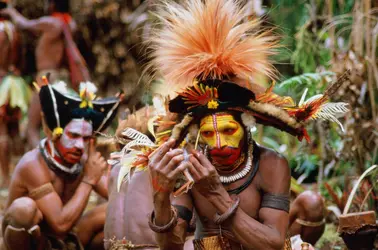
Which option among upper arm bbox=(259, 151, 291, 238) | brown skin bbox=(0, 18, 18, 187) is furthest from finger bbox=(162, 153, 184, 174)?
brown skin bbox=(0, 18, 18, 187)

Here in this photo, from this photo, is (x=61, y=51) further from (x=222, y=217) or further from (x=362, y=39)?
(x=222, y=217)

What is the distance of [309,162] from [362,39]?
1624mm

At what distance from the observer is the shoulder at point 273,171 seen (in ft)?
13.7

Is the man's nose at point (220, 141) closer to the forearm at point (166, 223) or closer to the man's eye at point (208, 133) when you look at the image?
the man's eye at point (208, 133)

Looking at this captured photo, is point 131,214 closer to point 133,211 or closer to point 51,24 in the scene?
point 133,211

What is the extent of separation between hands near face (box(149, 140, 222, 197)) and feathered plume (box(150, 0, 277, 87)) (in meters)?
0.50

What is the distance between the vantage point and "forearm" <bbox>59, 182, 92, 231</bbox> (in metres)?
5.90

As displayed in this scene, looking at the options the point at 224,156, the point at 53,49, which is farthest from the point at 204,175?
the point at 53,49

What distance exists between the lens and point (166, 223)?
393cm

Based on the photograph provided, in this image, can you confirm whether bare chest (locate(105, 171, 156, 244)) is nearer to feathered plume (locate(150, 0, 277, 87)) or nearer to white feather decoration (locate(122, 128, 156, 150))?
white feather decoration (locate(122, 128, 156, 150))

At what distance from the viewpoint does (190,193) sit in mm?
4238

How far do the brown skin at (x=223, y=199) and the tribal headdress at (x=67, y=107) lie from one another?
2075 mm

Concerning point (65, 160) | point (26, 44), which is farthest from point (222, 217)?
point (26, 44)

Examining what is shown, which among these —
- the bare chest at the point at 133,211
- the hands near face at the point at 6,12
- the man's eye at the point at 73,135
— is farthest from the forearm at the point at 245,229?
the hands near face at the point at 6,12
